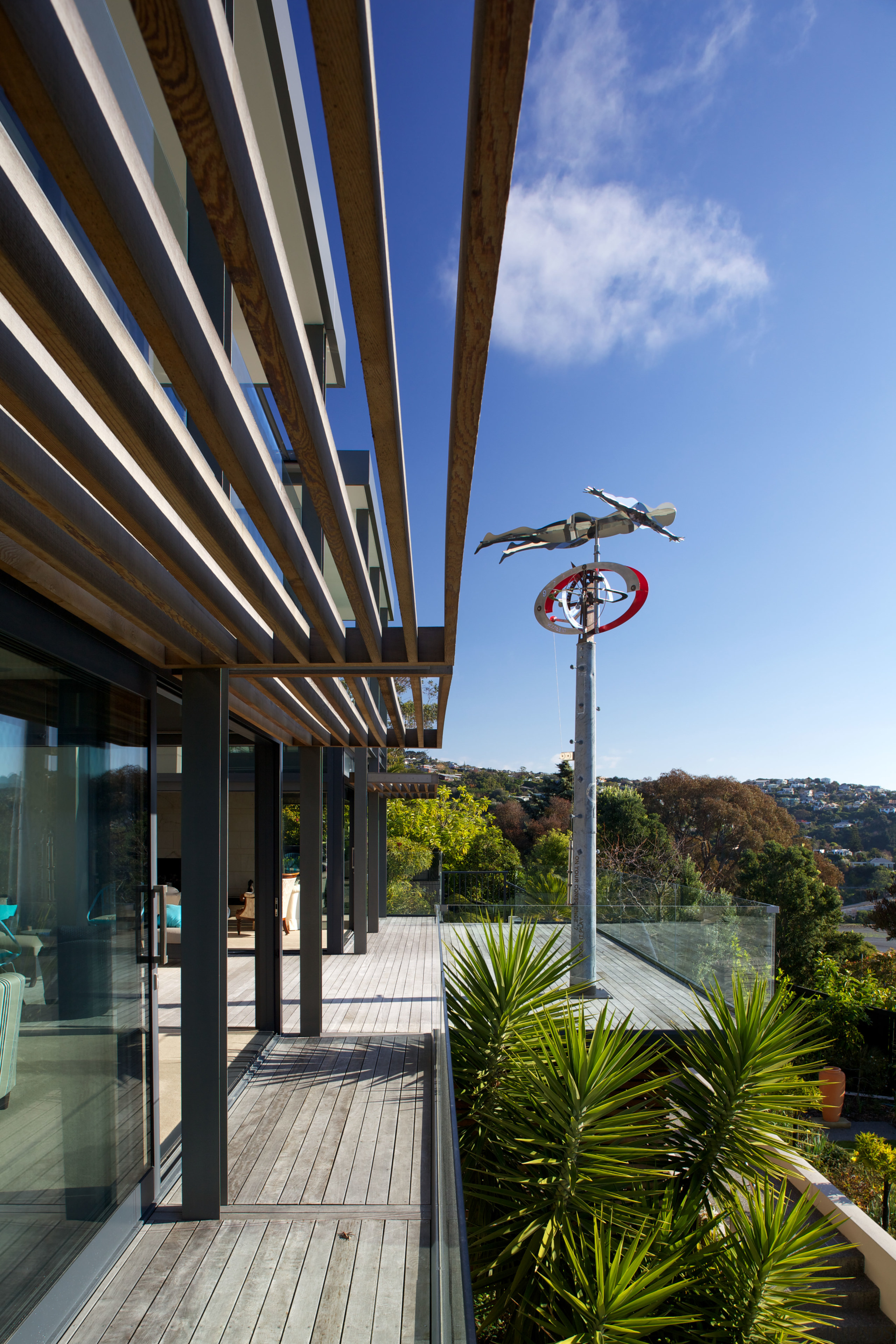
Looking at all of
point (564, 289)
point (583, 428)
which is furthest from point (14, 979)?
point (583, 428)

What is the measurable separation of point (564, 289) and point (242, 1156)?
658cm

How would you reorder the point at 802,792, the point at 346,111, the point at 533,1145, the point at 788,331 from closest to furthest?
the point at 346,111
the point at 533,1145
the point at 788,331
the point at 802,792

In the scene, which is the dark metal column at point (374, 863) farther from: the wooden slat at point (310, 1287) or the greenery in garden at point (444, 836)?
the wooden slat at point (310, 1287)

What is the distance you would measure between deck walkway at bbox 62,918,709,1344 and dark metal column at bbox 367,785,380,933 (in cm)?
565

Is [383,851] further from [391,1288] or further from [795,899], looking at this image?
[795,899]

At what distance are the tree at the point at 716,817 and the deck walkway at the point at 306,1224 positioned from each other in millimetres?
26659

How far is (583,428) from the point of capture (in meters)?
16.0

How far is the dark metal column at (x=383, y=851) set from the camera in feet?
43.7

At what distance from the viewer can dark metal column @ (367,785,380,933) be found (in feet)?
40.9

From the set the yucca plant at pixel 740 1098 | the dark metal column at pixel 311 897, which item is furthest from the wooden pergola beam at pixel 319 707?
the yucca plant at pixel 740 1098

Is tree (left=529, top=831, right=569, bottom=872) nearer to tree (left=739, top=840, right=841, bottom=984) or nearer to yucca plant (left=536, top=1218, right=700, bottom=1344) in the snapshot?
tree (left=739, top=840, right=841, bottom=984)

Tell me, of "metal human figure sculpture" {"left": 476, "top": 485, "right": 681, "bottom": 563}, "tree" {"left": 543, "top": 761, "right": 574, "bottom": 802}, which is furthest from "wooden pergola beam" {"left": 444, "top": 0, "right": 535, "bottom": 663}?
"tree" {"left": 543, "top": 761, "right": 574, "bottom": 802}

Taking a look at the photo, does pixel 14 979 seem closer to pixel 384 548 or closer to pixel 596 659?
pixel 384 548

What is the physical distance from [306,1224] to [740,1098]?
278 cm
